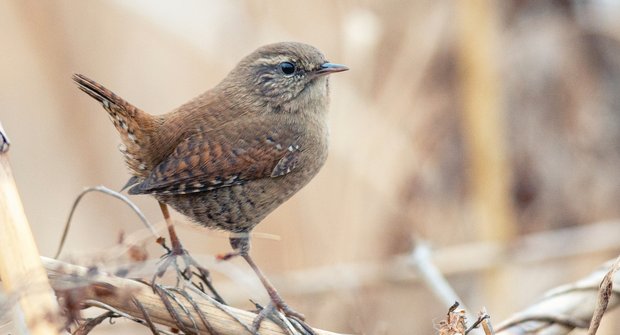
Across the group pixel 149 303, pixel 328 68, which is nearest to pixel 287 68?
pixel 328 68

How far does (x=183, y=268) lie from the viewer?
206cm

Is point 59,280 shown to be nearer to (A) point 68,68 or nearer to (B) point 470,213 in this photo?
(A) point 68,68

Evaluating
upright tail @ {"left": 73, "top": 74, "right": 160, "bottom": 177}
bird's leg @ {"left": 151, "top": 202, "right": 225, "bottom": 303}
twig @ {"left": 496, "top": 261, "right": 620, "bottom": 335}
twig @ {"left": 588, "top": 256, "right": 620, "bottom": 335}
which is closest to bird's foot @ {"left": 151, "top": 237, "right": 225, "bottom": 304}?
bird's leg @ {"left": 151, "top": 202, "right": 225, "bottom": 303}

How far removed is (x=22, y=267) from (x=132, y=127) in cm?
93

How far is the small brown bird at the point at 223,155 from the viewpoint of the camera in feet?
7.23

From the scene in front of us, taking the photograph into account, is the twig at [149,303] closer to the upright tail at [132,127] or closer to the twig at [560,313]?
the twig at [560,313]

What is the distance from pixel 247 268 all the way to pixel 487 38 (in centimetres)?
150

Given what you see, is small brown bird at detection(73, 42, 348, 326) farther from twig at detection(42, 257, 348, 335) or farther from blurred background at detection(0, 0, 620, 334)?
blurred background at detection(0, 0, 620, 334)

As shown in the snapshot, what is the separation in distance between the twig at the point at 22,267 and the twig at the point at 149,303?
9cm

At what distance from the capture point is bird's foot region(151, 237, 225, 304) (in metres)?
1.83

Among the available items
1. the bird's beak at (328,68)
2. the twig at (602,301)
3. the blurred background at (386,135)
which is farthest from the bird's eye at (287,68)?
the twig at (602,301)

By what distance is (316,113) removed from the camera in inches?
98.2

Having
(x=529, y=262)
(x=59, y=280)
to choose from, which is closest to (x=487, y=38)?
(x=529, y=262)

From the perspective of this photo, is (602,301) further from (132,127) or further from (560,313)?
(132,127)
